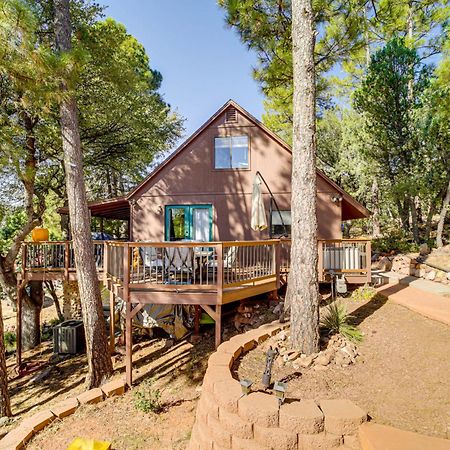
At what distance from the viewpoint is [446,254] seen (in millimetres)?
11008

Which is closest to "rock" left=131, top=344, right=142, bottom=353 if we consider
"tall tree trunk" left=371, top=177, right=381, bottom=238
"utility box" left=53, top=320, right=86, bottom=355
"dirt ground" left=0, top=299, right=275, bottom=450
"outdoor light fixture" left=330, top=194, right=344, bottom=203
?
"dirt ground" left=0, top=299, right=275, bottom=450

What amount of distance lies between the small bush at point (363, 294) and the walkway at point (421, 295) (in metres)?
0.26

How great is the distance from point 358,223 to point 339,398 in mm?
21690

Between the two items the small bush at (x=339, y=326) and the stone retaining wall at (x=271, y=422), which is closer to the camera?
the stone retaining wall at (x=271, y=422)

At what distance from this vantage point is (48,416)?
529 cm

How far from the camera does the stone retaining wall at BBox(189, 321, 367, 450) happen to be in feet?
9.96

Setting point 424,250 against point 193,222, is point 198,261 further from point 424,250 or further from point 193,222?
point 424,250

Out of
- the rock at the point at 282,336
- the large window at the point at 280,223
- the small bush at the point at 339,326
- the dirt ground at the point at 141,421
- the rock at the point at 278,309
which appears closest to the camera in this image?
the dirt ground at the point at 141,421

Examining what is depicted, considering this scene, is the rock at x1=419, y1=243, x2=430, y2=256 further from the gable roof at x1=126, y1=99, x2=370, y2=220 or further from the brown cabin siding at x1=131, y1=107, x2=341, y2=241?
the brown cabin siding at x1=131, y1=107, x2=341, y2=241

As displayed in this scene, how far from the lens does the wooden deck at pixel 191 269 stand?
6.37 m

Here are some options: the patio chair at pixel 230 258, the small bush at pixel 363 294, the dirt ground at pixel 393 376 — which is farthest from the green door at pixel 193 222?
the dirt ground at pixel 393 376

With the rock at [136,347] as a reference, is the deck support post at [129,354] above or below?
above

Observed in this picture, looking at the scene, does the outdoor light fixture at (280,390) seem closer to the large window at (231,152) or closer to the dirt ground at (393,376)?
the dirt ground at (393,376)

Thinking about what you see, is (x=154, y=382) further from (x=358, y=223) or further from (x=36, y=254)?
(x=358, y=223)
